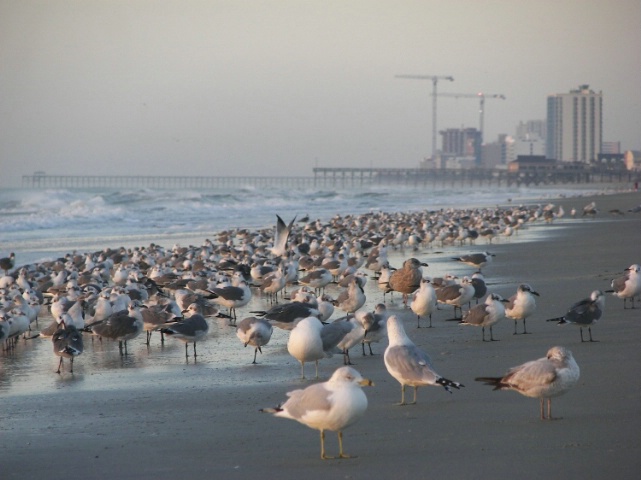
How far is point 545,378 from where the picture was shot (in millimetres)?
7332

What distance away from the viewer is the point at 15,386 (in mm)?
10141

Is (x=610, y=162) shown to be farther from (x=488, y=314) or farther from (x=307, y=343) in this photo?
(x=307, y=343)

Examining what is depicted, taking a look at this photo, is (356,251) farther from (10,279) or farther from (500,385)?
(500,385)

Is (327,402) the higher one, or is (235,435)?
(327,402)

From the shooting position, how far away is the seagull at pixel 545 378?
7340 mm

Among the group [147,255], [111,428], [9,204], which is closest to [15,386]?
[111,428]

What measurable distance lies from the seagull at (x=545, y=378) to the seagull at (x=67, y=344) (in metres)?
5.51

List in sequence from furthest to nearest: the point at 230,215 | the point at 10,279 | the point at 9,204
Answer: the point at 9,204, the point at 230,215, the point at 10,279

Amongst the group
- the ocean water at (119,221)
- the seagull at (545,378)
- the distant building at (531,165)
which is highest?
the distant building at (531,165)

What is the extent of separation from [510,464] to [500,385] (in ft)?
4.33

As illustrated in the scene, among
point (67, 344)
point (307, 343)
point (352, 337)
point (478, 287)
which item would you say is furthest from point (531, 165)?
point (307, 343)

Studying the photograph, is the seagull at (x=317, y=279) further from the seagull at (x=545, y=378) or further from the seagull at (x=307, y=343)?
the seagull at (x=545, y=378)

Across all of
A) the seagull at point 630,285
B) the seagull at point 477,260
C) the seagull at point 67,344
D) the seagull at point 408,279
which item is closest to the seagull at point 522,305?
the seagull at point 630,285

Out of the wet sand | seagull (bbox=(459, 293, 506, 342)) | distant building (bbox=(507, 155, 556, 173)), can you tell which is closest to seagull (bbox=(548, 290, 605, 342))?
the wet sand
